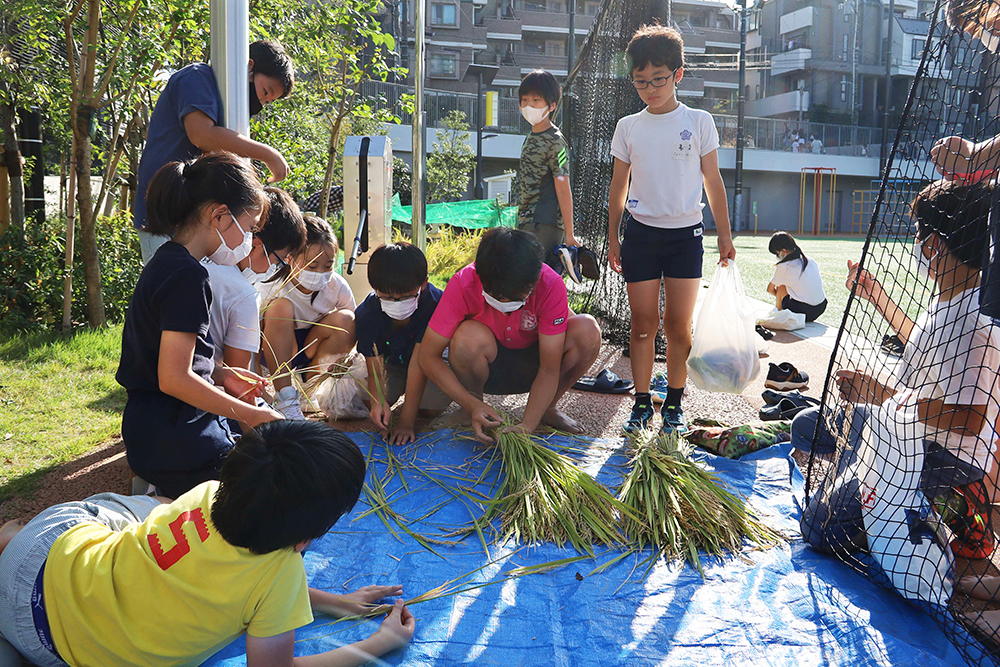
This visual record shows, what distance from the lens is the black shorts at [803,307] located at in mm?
6832

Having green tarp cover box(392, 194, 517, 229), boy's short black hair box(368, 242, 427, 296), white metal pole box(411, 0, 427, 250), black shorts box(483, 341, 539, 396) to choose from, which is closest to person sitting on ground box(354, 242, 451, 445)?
boy's short black hair box(368, 242, 427, 296)

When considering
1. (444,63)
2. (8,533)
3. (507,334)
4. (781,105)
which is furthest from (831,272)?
(781,105)

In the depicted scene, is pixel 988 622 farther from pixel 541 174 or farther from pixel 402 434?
A: pixel 541 174

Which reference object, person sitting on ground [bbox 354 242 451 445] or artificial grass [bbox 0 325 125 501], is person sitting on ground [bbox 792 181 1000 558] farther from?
artificial grass [bbox 0 325 125 501]

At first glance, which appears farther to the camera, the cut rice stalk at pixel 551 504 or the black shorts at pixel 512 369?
the black shorts at pixel 512 369

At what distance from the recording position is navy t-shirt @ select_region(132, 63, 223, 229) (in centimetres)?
294

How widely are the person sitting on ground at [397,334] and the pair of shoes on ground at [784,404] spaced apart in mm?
1626

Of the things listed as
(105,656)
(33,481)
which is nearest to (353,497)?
(105,656)

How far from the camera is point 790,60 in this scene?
1602 inches

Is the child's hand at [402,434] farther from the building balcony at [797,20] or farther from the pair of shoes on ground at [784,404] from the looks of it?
the building balcony at [797,20]

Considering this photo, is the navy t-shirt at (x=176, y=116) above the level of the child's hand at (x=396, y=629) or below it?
above

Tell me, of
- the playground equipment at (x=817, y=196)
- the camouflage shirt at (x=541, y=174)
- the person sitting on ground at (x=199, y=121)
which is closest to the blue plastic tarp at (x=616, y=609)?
the person sitting on ground at (x=199, y=121)

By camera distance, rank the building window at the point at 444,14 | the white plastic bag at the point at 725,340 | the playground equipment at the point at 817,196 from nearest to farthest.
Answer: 1. the white plastic bag at the point at 725,340
2. the playground equipment at the point at 817,196
3. the building window at the point at 444,14

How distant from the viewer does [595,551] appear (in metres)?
2.39
